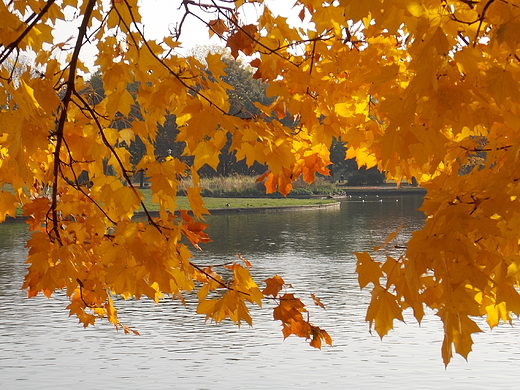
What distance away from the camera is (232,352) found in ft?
28.8

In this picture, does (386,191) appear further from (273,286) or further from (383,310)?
(383,310)

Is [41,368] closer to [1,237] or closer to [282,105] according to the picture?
[282,105]

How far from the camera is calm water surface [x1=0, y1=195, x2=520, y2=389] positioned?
777cm

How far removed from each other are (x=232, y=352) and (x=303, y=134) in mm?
5247

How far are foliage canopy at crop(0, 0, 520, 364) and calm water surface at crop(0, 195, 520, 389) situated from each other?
133 inches

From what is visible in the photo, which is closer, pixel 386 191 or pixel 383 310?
pixel 383 310

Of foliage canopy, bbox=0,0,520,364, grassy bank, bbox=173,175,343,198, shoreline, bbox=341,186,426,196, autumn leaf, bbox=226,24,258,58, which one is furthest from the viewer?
shoreline, bbox=341,186,426,196

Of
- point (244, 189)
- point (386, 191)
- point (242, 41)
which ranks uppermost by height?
point (242, 41)

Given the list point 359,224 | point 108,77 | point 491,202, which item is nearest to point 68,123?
point 108,77

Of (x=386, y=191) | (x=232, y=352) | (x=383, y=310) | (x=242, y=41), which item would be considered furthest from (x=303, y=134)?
(x=386, y=191)

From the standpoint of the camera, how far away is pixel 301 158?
13.3 feet

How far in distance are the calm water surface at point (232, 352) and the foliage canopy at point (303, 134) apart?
11.1 feet

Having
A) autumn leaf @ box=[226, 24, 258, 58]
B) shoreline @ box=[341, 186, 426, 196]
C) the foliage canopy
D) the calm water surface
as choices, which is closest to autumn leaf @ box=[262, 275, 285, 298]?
the foliage canopy

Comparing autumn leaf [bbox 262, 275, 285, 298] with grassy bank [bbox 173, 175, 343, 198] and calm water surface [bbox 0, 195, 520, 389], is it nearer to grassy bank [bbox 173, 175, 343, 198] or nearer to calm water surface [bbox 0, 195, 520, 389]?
calm water surface [bbox 0, 195, 520, 389]
